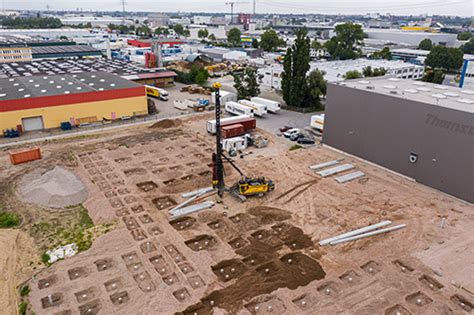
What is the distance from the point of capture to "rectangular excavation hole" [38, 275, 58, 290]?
16469 millimetres

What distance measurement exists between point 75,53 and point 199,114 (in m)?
55.0

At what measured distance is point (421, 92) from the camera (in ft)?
99.1

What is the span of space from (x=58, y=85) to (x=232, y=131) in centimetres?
2312

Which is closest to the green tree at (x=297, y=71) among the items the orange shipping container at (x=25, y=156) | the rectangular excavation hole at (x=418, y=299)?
the orange shipping container at (x=25, y=156)

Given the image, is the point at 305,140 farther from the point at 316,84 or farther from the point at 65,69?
the point at 65,69

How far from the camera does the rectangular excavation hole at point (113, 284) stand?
Result: 16314mm

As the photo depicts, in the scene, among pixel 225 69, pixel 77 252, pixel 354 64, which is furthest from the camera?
pixel 225 69

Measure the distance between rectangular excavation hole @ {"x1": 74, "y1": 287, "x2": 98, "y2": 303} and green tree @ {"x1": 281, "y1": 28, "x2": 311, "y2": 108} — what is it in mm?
35631

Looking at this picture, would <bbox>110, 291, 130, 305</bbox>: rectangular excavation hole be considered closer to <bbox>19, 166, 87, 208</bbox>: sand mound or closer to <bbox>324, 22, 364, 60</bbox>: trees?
A: <bbox>19, 166, 87, 208</bbox>: sand mound

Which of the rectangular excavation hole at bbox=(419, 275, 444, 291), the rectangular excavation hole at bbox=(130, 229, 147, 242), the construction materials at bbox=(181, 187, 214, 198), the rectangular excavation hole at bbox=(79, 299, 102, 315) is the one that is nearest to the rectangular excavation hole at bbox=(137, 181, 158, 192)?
the construction materials at bbox=(181, 187, 214, 198)

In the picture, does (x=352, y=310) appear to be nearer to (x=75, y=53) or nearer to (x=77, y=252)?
(x=77, y=252)

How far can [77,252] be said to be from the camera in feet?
61.7

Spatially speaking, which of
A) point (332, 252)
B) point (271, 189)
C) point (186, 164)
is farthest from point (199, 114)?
point (332, 252)

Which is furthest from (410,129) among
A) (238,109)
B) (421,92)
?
(238,109)
